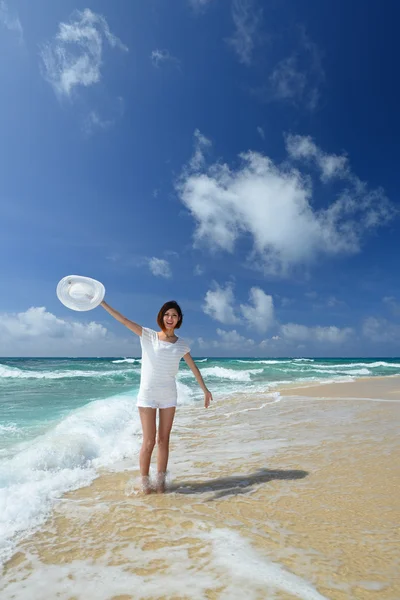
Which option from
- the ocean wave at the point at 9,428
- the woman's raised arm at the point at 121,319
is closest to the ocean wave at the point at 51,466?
the ocean wave at the point at 9,428

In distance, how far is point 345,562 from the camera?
2912mm

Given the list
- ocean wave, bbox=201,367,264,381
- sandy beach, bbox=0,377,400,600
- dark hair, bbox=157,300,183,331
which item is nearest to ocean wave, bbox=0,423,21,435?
sandy beach, bbox=0,377,400,600

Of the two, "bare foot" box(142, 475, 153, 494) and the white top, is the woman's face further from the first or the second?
"bare foot" box(142, 475, 153, 494)

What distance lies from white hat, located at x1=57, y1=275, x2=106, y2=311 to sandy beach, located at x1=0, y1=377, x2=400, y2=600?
2314mm

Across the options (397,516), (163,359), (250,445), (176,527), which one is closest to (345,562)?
(397,516)

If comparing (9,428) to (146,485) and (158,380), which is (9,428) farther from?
(158,380)

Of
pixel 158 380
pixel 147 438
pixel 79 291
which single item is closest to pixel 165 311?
pixel 158 380

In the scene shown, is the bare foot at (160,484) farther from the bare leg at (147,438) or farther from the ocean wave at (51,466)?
the ocean wave at (51,466)

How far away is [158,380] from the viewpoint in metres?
4.67

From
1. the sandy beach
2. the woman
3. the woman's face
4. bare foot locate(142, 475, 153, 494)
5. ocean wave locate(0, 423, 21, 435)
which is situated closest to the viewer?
the sandy beach

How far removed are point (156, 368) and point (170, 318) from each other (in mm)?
647

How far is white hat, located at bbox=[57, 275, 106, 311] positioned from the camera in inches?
183

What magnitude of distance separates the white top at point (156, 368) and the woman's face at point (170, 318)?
20 cm

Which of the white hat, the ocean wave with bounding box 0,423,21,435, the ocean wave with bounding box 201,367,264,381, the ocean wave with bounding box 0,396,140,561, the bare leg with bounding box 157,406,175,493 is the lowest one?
the ocean wave with bounding box 201,367,264,381
